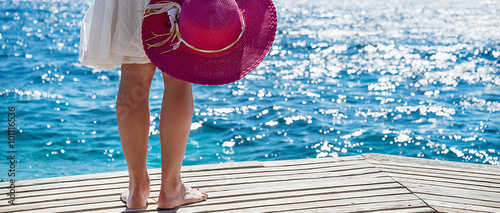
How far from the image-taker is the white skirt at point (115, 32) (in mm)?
1553

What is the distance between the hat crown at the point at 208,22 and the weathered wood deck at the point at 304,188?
592mm

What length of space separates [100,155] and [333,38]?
25.8 feet

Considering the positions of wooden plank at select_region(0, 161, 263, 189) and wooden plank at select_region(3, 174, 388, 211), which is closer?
wooden plank at select_region(3, 174, 388, 211)

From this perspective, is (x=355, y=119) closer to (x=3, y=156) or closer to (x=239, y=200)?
(x=3, y=156)

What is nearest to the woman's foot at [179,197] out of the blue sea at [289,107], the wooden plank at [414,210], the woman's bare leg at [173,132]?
the woman's bare leg at [173,132]

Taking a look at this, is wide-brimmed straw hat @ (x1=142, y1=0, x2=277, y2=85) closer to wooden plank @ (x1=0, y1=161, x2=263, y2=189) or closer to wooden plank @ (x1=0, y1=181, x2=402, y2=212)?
wooden plank @ (x1=0, y1=181, x2=402, y2=212)

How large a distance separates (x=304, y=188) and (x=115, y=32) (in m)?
0.88

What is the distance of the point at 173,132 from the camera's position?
1607mm

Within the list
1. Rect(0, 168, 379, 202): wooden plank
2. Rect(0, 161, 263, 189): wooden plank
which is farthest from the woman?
Rect(0, 161, 263, 189): wooden plank

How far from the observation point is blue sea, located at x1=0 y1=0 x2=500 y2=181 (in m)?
4.34

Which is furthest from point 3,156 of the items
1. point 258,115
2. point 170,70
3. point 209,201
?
point 170,70

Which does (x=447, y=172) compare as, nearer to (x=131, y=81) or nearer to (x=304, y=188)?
(x=304, y=188)

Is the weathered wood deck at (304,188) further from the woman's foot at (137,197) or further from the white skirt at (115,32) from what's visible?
the white skirt at (115,32)

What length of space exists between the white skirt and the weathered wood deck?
0.51m
